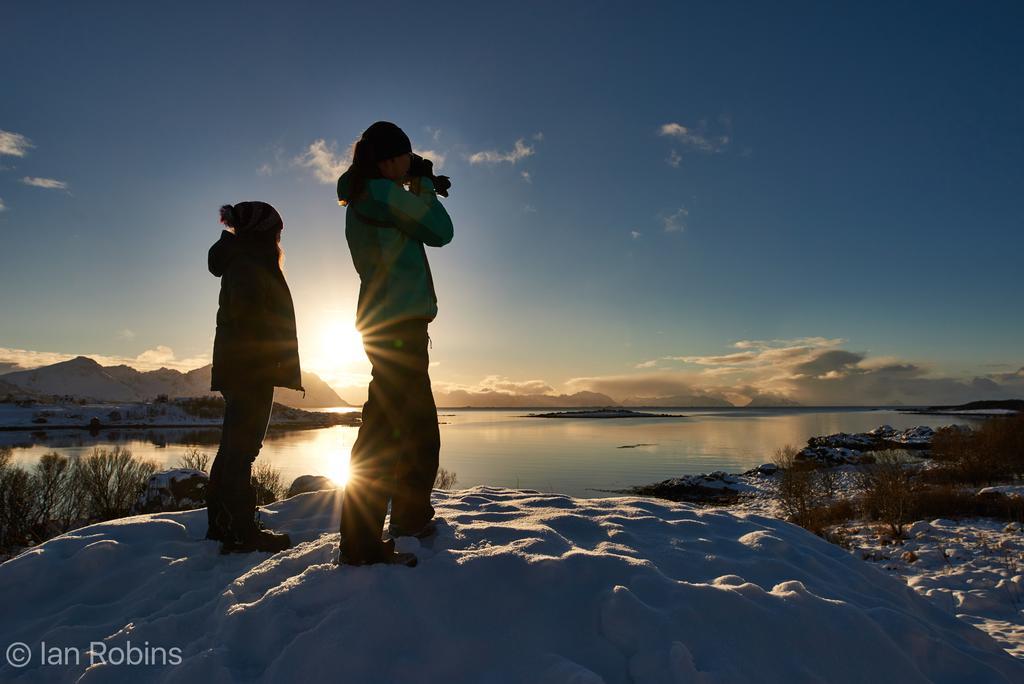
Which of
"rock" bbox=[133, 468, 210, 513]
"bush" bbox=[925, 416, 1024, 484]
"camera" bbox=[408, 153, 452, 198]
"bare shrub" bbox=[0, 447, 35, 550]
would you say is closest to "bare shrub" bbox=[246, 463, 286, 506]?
"rock" bbox=[133, 468, 210, 513]

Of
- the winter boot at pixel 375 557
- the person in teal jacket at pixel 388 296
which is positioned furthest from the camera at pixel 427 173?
the winter boot at pixel 375 557

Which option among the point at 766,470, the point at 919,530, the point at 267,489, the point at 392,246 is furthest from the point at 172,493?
the point at 766,470

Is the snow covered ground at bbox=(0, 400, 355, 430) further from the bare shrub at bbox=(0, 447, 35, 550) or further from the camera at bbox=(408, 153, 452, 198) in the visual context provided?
the camera at bbox=(408, 153, 452, 198)

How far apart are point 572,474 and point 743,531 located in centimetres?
1985

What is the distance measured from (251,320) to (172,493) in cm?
686

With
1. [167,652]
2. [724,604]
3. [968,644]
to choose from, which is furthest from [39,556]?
[968,644]

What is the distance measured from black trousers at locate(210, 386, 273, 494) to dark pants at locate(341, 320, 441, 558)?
1.11m

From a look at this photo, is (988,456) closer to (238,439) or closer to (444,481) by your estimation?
(444,481)

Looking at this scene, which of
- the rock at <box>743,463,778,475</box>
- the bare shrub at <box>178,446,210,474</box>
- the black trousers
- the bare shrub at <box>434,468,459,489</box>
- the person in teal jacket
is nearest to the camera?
the person in teal jacket

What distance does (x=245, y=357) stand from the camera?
3361mm

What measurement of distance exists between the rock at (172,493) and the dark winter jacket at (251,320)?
605 centimetres

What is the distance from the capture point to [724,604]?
2.23m

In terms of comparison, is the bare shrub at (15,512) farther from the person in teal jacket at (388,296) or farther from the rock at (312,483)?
the person in teal jacket at (388,296)

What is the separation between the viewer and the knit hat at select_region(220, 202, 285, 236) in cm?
348
